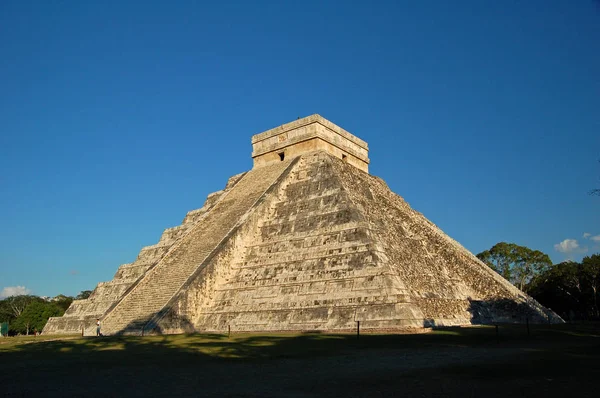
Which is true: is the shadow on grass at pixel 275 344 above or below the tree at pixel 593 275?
below

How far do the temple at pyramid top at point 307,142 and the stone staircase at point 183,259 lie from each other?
978 millimetres

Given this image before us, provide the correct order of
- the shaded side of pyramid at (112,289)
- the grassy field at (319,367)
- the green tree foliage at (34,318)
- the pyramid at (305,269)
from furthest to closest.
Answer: the green tree foliage at (34,318)
the shaded side of pyramid at (112,289)
the pyramid at (305,269)
the grassy field at (319,367)

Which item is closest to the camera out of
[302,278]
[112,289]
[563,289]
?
[302,278]

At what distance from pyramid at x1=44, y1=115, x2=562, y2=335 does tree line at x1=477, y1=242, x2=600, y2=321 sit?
2047 centimetres

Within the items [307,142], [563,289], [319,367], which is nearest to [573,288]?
[563,289]

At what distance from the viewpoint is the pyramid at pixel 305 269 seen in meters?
15.2

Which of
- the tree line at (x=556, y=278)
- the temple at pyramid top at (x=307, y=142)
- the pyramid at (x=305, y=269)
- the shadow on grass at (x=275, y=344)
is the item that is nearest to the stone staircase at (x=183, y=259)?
the pyramid at (x=305, y=269)

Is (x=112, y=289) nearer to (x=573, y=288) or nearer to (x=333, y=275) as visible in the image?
(x=333, y=275)

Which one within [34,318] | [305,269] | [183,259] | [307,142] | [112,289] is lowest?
[34,318]

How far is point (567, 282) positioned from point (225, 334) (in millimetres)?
33755

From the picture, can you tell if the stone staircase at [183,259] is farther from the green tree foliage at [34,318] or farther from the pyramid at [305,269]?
the green tree foliage at [34,318]

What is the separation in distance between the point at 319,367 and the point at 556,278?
38.2 m

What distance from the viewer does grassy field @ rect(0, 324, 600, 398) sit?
6211mm

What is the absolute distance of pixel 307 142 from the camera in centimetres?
2436
